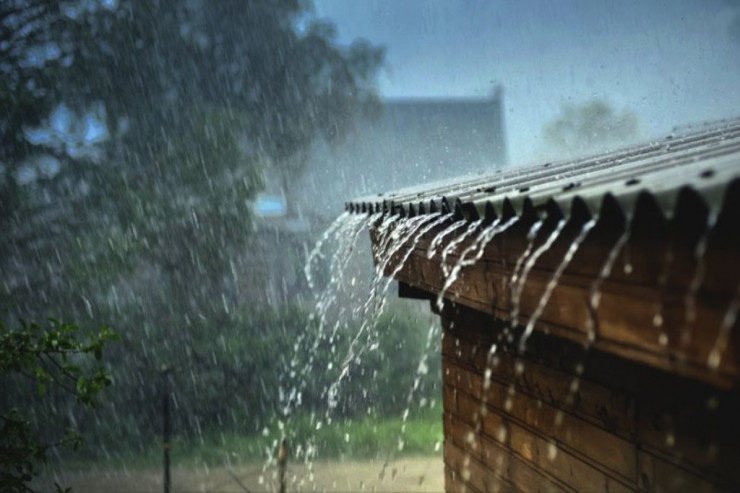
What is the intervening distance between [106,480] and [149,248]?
6453 mm

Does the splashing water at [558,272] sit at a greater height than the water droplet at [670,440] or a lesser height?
greater

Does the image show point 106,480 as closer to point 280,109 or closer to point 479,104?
point 280,109

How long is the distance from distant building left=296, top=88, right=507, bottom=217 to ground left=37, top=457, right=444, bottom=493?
14498mm

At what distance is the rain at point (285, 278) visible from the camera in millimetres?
2109

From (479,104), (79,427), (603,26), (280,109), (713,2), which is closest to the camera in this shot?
(79,427)

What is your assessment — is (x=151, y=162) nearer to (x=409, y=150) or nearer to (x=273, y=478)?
(x=273, y=478)

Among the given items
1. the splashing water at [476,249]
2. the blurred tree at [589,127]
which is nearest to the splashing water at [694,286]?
the splashing water at [476,249]

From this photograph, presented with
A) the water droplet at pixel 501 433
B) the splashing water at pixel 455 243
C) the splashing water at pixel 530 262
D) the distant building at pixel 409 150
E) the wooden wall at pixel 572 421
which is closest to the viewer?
the splashing water at pixel 530 262

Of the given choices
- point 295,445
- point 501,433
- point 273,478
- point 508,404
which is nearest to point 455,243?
point 508,404

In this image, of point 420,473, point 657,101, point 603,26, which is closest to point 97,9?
point 420,473

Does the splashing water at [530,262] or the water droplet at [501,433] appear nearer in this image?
the splashing water at [530,262]

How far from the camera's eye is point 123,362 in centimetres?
1894

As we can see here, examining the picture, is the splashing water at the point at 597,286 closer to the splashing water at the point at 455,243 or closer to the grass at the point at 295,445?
the splashing water at the point at 455,243

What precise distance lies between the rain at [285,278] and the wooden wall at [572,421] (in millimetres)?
18
